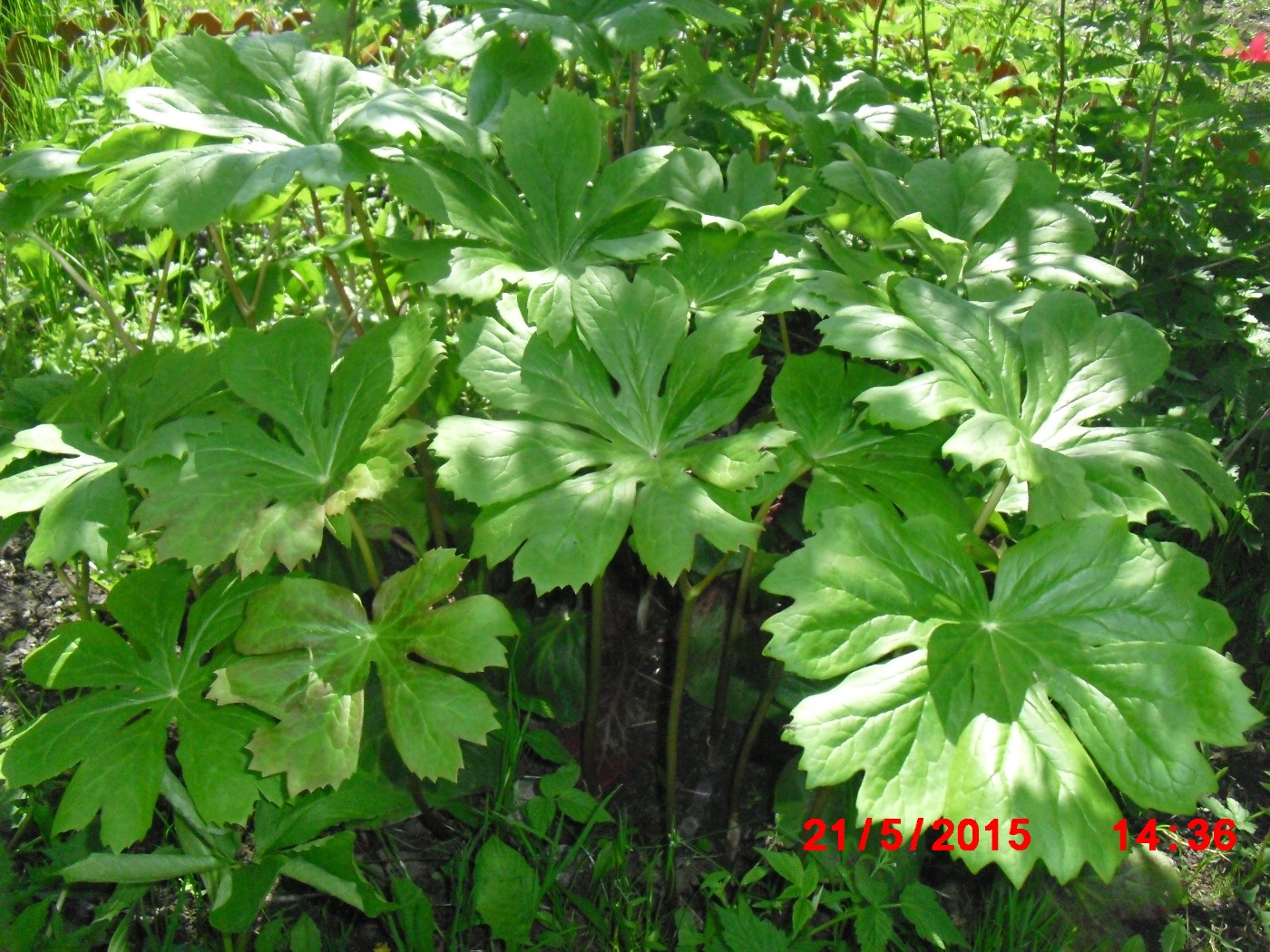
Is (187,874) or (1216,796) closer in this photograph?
(187,874)

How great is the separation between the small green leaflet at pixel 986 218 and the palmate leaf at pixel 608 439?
45 centimetres

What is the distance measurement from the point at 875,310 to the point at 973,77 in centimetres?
224

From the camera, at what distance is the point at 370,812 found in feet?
5.43

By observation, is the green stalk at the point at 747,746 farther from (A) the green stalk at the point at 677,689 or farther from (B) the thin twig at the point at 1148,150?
(B) the thin twig at the point at 1148,150

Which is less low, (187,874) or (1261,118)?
(1261,118)

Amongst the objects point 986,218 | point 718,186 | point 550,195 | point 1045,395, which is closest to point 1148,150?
point 986,218

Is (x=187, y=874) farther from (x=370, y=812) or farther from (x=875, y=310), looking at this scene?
(x=875, y=310)

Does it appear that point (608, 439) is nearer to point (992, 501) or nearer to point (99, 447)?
point (992, 501)

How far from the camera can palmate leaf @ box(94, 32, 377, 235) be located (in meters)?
1.46

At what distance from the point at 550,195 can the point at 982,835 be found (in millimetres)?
1203

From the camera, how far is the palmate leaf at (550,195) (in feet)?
5.56

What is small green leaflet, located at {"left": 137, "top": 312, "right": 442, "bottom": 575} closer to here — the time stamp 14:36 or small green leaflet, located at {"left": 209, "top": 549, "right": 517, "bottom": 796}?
small green leaflet, located at {"left": 209, "top": 549, "right": 517, "bottom": 796}

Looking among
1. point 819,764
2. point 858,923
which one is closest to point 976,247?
point 819,764

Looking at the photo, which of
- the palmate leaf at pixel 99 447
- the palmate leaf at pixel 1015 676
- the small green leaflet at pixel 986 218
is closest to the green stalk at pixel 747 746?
the palmate leaf at pixel 1015 676
